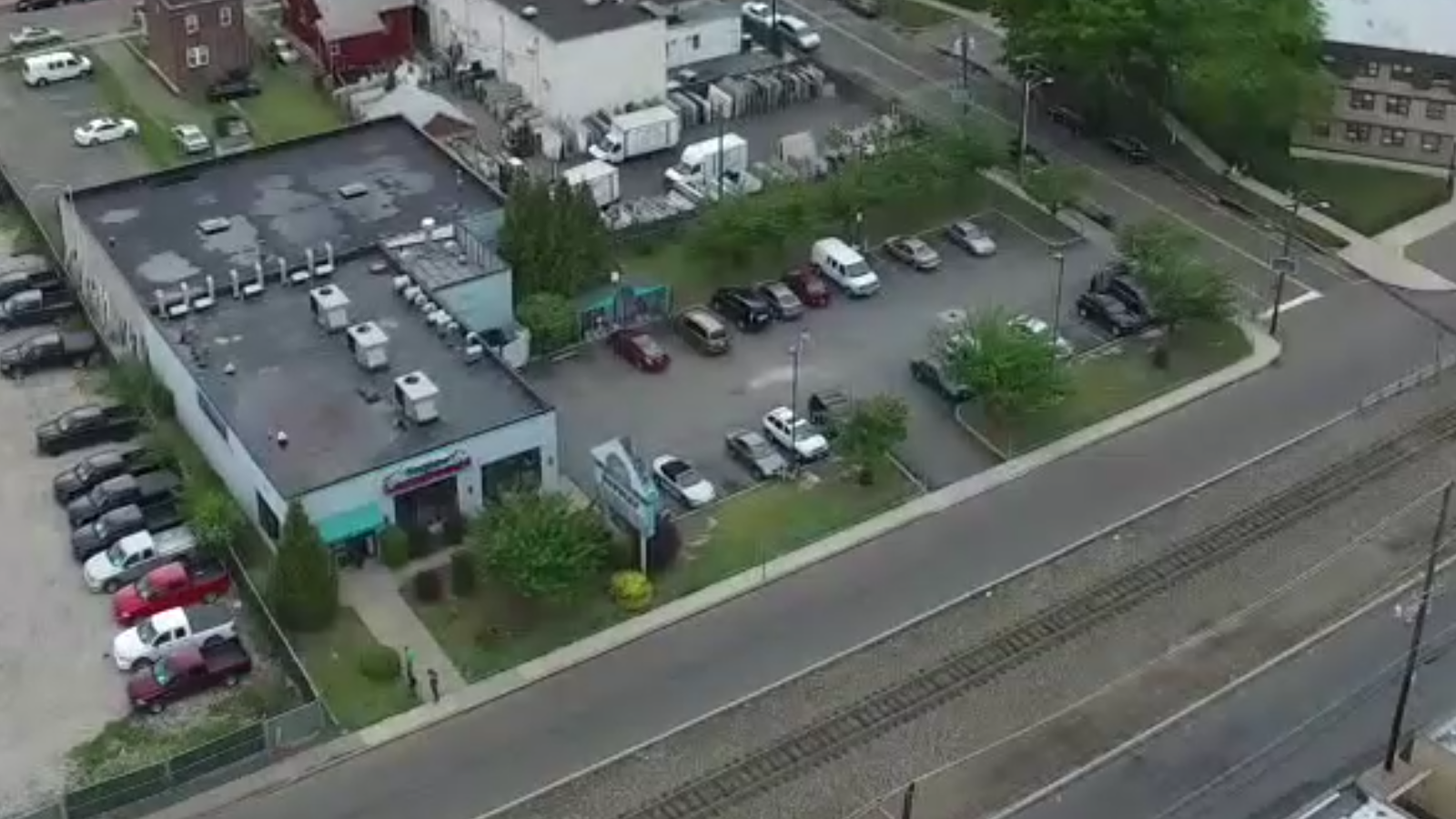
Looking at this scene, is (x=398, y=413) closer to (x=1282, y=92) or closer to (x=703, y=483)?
(x=703, y=483)

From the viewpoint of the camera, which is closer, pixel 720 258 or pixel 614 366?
pixel 614 366

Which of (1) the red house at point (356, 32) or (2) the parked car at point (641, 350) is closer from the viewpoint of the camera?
(2) the parked car at point (641, 350)

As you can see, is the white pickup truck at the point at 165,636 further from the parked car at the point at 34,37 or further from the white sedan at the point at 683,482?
the parked car at the point at 34,37

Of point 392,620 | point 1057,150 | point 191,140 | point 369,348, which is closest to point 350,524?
point 392,620

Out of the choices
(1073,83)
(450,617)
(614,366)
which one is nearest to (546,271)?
(614,366)

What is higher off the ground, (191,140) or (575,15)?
(575,15)

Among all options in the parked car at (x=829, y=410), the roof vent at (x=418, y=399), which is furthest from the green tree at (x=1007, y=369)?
the roof vent at (x=418, y=399)

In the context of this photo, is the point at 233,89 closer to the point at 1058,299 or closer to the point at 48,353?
the point at 48,353
